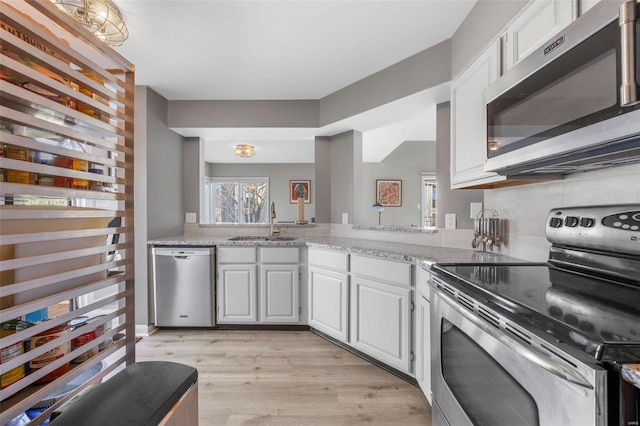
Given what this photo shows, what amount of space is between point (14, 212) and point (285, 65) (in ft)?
7.19

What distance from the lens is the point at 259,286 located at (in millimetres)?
2775

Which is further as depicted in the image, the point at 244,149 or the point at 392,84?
the point at 244,149

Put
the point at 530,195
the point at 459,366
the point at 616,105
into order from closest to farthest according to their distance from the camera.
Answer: the point at 616,105
the point at 459,366
the point at 530,195

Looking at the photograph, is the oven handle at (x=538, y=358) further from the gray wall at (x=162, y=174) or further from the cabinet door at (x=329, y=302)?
the gray wall at (x=162, y=174)

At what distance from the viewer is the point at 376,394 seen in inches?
71.9

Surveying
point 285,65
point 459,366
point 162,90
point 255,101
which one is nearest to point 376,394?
point 459,366

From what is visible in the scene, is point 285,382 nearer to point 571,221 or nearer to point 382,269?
point 382,269

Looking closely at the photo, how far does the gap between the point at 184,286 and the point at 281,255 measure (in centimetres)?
97

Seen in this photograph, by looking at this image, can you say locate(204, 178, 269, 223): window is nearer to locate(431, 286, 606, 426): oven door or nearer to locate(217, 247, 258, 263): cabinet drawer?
locate(217, 247, 258, 263): cabinet drawer

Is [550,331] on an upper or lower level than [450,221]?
lower

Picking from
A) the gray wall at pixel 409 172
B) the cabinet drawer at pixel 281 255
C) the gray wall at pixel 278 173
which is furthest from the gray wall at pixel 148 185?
the gray wall at pixel 409 172

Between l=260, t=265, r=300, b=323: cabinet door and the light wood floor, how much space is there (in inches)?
6.6

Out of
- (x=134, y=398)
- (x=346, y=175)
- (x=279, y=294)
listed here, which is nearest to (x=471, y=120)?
(x=346, y=175)

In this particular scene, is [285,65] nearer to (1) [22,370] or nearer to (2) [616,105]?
(2) [616,105]
